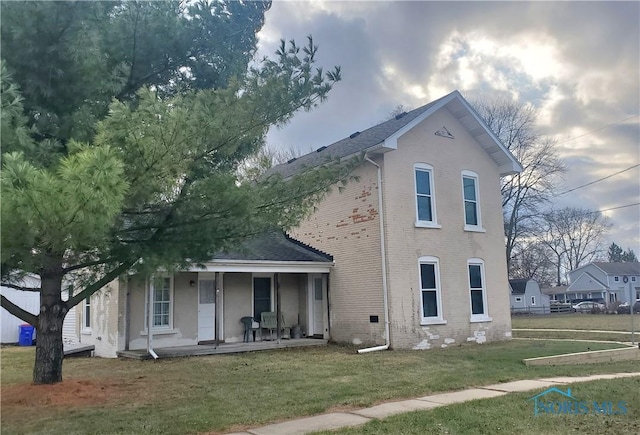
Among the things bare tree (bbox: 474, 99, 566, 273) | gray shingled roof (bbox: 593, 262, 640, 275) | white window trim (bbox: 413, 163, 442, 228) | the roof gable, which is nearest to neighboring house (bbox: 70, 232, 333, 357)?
white window trim (bbox: 413, 163, 442, 228)

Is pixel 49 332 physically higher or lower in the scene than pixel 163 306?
lower

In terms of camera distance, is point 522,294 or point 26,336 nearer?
point 26,336

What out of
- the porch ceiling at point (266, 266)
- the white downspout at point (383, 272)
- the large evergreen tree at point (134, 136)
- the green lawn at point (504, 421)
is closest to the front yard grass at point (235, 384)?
the white downspout at point (383, 272)

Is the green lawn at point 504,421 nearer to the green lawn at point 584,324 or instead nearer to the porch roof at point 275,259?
the porch roof at point 275,259

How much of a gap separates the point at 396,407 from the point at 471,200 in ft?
38.3

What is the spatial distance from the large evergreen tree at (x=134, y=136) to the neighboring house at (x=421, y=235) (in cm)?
690

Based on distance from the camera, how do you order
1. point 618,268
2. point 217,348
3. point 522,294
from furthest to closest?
1. point 618,268
2. point 522,294
3. point 217,348

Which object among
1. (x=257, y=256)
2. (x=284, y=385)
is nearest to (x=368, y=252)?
(x=257, y=256)

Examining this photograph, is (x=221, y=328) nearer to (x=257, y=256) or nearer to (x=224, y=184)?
(x=257, y=256)

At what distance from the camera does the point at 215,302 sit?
15602mm

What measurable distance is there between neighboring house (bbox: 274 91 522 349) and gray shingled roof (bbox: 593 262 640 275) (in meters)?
59.6

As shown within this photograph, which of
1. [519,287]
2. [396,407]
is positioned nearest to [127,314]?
[396,407]

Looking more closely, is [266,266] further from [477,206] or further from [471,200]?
[477,206]

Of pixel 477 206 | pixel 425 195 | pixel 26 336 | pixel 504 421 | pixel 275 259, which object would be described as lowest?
pixel 504 421
